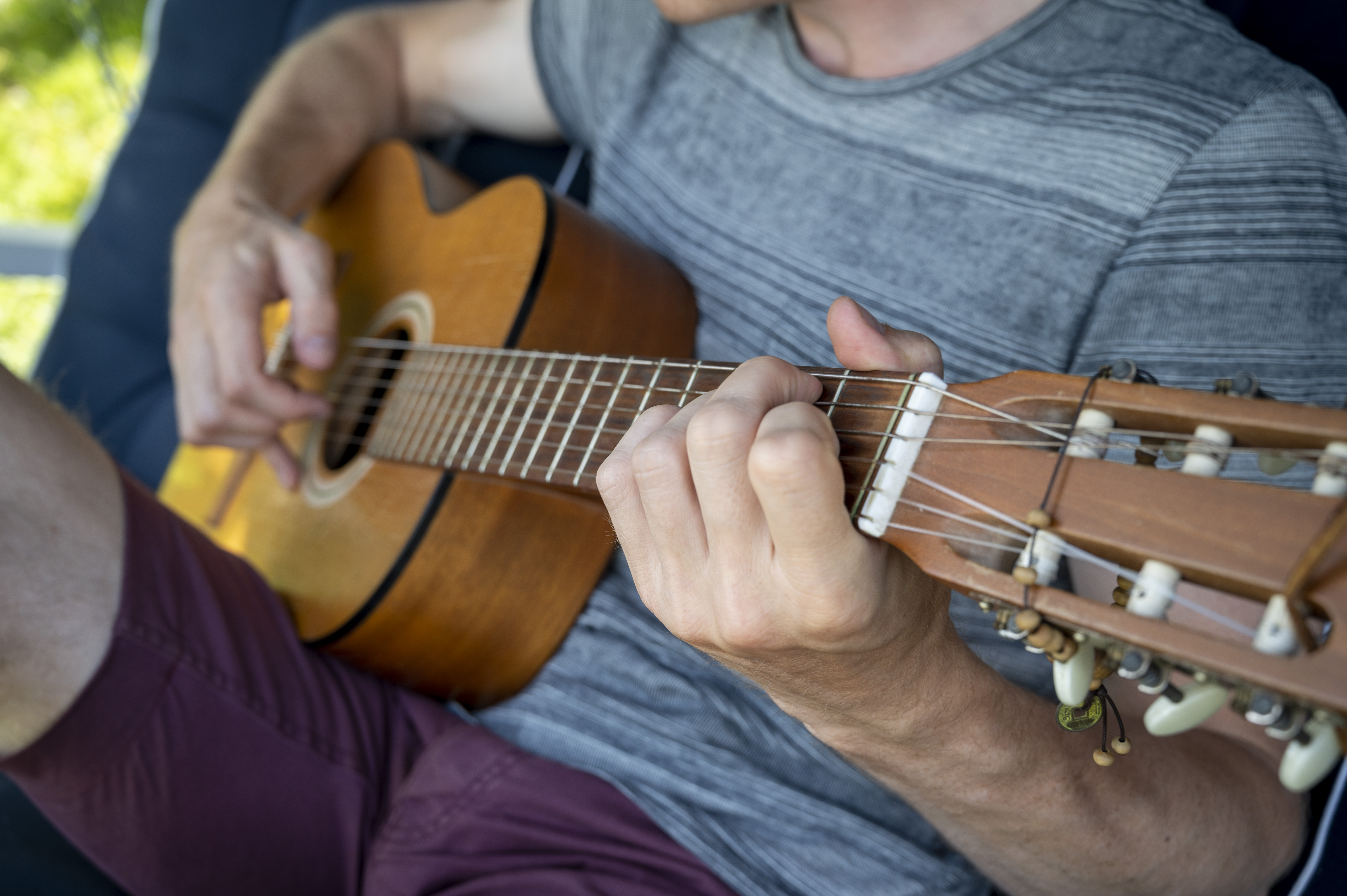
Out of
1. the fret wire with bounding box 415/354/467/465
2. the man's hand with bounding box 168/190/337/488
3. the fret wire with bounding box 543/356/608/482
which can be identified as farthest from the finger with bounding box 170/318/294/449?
the fret wire with bounding box 543/356/608/482

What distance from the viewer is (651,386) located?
69 centimetres

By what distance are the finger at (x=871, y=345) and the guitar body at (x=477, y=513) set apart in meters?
0.37

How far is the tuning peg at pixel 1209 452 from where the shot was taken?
43cm

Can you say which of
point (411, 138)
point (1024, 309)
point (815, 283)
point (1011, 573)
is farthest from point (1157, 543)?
point (411, 138)

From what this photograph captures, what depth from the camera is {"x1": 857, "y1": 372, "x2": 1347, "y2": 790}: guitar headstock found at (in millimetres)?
382

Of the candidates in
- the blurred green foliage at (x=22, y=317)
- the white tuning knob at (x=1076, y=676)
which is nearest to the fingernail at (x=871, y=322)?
the white tuning knob at (x=1076, y=676)

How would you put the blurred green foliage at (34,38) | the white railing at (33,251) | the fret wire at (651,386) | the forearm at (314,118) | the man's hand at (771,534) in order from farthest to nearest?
the blurred green foliage at (34,38) < the white railing at (33,251) < the forearm at (314,118) < the fret wire at (651,386) < the man's hand at (771,534)

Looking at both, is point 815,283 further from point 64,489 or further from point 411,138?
point 411,138

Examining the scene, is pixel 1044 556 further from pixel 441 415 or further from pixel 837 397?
pixel 441 415

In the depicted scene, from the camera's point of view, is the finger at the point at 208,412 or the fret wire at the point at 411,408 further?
the finger at the point at 208,412

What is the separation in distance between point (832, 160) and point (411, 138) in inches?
37.2

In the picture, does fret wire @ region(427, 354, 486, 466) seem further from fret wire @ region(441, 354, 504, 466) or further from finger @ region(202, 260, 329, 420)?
finger @ region(202, 260, 329, 420)

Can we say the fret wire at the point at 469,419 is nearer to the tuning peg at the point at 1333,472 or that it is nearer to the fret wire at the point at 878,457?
the fret wire at the point at 878,457

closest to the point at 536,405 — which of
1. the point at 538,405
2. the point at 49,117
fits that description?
the point at 538,405
